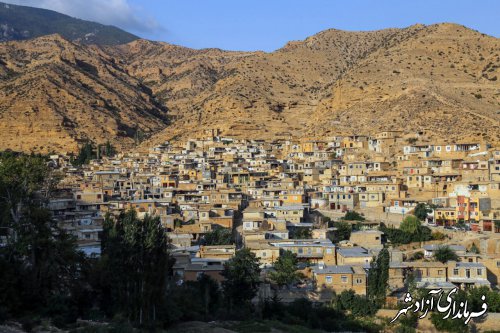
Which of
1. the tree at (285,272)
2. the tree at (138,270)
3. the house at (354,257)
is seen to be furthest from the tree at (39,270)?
the house at (354,257)

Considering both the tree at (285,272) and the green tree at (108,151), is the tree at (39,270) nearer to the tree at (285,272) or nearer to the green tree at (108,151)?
the tree at (285,272)

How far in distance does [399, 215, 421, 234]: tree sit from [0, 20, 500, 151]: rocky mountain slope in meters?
20.1

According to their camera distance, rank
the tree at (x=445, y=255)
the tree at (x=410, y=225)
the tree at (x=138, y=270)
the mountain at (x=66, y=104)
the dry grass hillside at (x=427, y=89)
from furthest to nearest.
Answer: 1. the mountain at (x=66, y=104)
2. the dry grass hillside at (x=427, y=89)
3. the tree at (x=410, y=225)
4. the tree at (x=445, y=255)
5. the tree at (x=138, y=270)

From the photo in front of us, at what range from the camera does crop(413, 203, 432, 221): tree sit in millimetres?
36375

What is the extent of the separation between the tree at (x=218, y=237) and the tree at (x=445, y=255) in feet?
30.6

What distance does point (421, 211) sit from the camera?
3653cm

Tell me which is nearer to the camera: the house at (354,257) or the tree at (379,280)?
the tree at (379,280)

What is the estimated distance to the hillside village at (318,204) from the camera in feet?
92.1

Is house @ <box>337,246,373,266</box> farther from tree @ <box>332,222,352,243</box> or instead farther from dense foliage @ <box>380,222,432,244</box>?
dense foliage @ <box>380,222,432,244</box>

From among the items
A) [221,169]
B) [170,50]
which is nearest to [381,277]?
[221,169]

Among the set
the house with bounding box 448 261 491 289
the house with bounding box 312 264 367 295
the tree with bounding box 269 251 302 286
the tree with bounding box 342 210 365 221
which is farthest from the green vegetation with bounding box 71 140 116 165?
the house with bounding box 448 261 491 289

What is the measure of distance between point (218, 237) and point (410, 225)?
9.54 m

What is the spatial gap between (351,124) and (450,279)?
1428 inches

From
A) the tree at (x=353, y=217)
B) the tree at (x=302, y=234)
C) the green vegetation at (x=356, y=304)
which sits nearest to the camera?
the green vegetation at (x=356, y=304)
